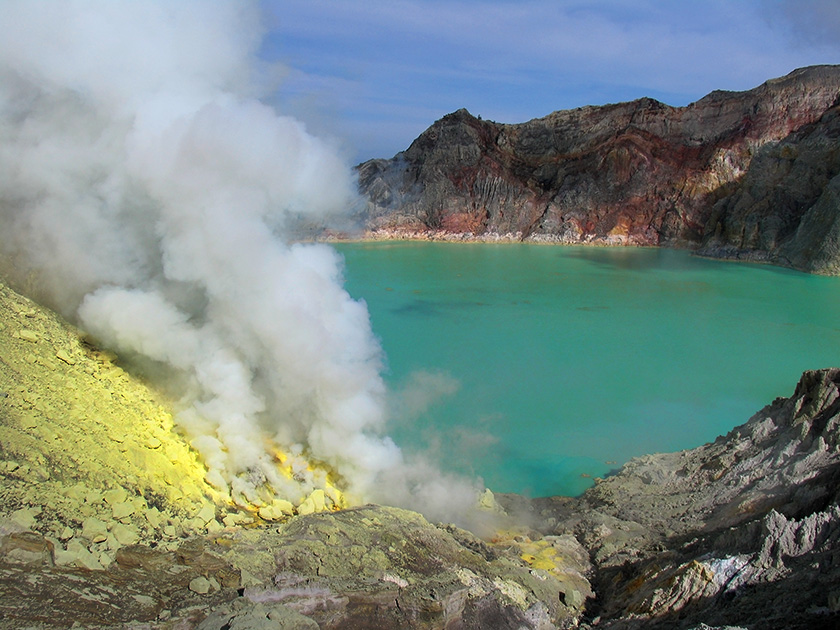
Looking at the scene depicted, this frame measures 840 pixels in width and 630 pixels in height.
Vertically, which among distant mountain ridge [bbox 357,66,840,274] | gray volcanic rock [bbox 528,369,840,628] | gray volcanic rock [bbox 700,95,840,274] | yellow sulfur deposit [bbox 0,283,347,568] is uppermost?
distant mountain ridge [bbox 357,66,840,274]

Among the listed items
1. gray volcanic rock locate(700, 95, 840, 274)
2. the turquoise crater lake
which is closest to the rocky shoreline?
the turquoise crater lake

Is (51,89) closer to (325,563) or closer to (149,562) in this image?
(149,562)

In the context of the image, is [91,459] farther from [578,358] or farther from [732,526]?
[578,358]

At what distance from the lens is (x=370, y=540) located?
16.8ft

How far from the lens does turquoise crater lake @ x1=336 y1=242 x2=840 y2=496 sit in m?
9.53

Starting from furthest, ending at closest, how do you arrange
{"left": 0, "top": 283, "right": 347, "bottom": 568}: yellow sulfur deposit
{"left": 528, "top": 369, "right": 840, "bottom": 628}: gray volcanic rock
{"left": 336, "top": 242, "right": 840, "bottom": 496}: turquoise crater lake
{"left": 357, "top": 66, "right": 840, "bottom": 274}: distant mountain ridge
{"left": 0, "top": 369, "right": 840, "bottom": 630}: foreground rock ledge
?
{"left": 357, "top": 66, "right": 840, "bottom": 274}: distant mountain ridge
{"left": 336, "top": 242, "right": 840, "bottom": 496}: turquoise crater lake
{"left": 0, "top": 283, "right": 347, "bottom": 568}: yellow sulfur deposit
{"left": 528, "top": 369, "right": 840, "bottom": 628}: gray volcanic rock
{"left": 0, "top": 369, "right": 840, "bottom": 630}: foreground rock ledge

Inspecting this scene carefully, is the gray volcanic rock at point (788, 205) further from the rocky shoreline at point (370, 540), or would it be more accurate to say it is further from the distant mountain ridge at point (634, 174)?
the rocky shoreline at point (370, 540)

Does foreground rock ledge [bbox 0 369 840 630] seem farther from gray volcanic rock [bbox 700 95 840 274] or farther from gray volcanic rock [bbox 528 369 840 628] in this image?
gray volcanic rock [bbox 700 95 840 274]

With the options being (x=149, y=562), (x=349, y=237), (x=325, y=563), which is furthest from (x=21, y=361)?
(x=349, y=237)

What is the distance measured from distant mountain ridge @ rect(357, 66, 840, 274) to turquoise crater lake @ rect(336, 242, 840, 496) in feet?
37.4

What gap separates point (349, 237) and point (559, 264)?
58.1ft

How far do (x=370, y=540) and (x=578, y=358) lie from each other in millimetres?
10302

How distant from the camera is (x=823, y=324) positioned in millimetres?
18547

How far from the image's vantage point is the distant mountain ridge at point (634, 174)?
37.6 metres
